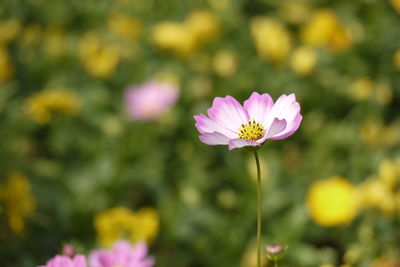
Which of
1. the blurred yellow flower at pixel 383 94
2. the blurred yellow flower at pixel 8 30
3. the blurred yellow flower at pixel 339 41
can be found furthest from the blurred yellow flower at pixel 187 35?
the blurred yellow flower at pixel 383 94

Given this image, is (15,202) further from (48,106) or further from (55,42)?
(55,42)

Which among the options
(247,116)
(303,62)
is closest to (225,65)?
(303,62)

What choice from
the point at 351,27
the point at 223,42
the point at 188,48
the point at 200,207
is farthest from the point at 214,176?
the point at 351,27

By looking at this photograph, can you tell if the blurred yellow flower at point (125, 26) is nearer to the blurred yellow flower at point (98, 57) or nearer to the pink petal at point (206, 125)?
the blurred yellow flower at point (98, 57)

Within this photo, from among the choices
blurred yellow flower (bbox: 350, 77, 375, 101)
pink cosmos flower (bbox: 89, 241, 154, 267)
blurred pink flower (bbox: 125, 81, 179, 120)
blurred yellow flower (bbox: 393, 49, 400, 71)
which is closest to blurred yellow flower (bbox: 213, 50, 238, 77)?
blurred pink flower (bbox: 125, 81, 179, 120)

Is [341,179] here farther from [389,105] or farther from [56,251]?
[56,251]

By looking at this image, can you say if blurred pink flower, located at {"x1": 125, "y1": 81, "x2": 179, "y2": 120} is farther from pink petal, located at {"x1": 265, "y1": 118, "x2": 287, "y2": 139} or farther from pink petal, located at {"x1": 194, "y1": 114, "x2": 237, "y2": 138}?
pink petal, located at {"x1": 265, "y1": 118, "x2": 287, "y2": 139}

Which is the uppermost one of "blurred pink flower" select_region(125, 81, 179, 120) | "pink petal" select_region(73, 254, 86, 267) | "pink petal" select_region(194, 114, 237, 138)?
"blurred pink flower" select_region(125, 81, 179, 120)
